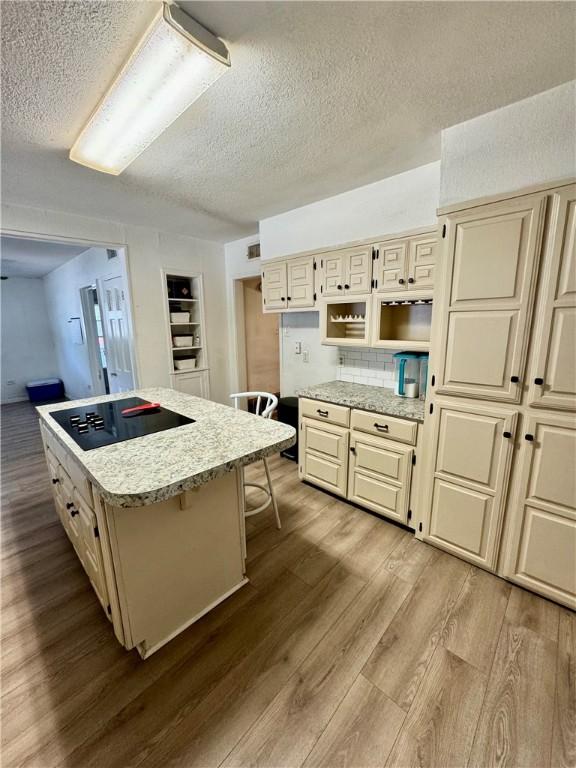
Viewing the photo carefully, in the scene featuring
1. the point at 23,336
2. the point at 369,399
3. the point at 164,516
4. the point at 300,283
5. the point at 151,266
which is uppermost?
the point at 151,266

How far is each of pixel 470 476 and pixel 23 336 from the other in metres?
7.78

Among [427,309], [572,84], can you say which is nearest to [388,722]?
[427,309]

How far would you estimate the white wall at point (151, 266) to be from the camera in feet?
9.31

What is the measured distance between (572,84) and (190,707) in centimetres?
307

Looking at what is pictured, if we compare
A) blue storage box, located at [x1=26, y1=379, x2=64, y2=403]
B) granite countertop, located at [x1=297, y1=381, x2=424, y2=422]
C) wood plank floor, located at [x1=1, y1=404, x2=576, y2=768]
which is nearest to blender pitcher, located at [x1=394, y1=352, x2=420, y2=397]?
granite countertop, located at [x1=297, y1=381, x2=424, y2=422]

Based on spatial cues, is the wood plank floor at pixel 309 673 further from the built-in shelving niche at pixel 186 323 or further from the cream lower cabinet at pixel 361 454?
the built-in shelving niche at pixel 186 323

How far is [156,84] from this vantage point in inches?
49.7

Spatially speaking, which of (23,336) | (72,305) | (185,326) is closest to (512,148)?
(185,326)

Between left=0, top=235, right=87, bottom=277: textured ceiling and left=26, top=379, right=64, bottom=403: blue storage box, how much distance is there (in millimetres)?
2052

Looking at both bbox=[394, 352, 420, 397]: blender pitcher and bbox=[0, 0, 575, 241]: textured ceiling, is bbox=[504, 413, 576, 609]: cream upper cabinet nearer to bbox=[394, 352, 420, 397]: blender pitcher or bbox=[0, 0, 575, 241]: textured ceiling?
bbox=[394, 352, 420, 397]: blender pitcher

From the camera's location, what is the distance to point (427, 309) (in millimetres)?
2318

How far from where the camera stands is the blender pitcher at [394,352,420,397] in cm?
229

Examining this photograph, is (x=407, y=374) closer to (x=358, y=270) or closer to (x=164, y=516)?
(x=358, y=270)

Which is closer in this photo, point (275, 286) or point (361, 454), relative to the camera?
point (361, 454)
